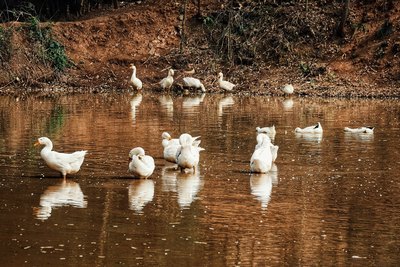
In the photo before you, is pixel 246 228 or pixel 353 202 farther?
pixel 353 202

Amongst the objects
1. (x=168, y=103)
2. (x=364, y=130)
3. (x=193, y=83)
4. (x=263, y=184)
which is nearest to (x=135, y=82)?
(x=193, y=83)

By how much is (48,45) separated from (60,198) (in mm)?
28791

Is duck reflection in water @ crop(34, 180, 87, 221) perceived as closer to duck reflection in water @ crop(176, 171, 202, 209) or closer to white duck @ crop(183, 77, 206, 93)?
duck reflection in water @ crop(176, 171, 202, 209)

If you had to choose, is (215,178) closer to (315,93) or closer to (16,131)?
(16,131)

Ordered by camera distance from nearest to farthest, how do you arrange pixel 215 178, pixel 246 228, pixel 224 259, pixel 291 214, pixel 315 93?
1. pixel 224 259
2. pixel 246 228
3. pixel 291 214
4. pixel 215 178
5. pixel 315 93

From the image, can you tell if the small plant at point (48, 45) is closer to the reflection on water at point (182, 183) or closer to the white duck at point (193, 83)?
the white duck at point (193, 83)

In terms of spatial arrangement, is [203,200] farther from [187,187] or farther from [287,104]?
[287,104]

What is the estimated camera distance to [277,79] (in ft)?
138

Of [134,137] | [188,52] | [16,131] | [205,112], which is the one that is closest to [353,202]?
[134,137]

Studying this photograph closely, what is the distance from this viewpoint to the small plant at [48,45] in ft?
142

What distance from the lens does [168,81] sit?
4134 centimetres

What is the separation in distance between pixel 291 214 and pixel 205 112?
16844 millimetres

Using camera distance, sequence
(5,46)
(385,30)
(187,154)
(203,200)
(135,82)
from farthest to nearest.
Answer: (385,30) < (5,46) < (135,82) < (187,154) < (203,200)

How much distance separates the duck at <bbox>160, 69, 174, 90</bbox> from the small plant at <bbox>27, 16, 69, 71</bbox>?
182 inches
